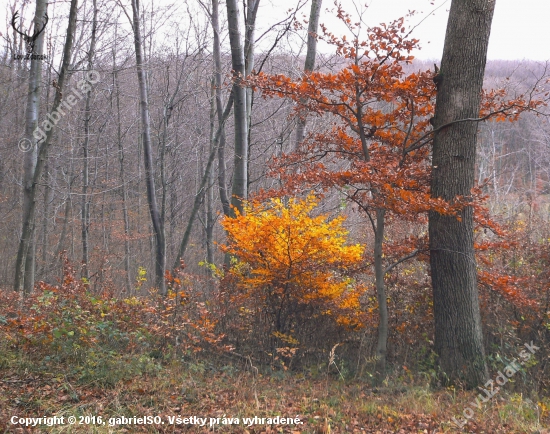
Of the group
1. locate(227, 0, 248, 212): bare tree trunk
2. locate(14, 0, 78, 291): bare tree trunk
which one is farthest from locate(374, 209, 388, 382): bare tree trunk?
locate(14, 0, 78, 291): bare tree trunk

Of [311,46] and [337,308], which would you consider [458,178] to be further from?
[311,46]

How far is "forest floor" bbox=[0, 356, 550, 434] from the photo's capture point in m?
4.30

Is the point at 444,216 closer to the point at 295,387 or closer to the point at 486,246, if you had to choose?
the point at 486,246

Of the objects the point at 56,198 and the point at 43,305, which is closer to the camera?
the point at 43,305

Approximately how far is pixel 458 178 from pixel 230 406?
4.24 meters

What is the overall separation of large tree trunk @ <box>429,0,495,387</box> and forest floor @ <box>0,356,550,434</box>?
0.70 metres

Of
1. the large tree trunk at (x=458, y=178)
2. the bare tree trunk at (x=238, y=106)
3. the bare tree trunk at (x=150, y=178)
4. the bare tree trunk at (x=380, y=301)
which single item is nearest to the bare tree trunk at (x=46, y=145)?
the bare tree trunk at (x=238, y=106)

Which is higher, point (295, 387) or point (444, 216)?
point (444, 216)

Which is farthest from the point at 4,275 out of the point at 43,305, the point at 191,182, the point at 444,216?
the point at 444,216

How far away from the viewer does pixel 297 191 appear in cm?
702

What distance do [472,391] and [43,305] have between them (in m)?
5.65

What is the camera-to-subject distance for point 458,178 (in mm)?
6594

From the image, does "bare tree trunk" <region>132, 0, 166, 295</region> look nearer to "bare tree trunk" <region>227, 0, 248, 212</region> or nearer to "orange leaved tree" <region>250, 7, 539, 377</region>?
"bare tree trunk" <region>227, 0, 248, 212</region>

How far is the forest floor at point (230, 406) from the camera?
4305 mm
